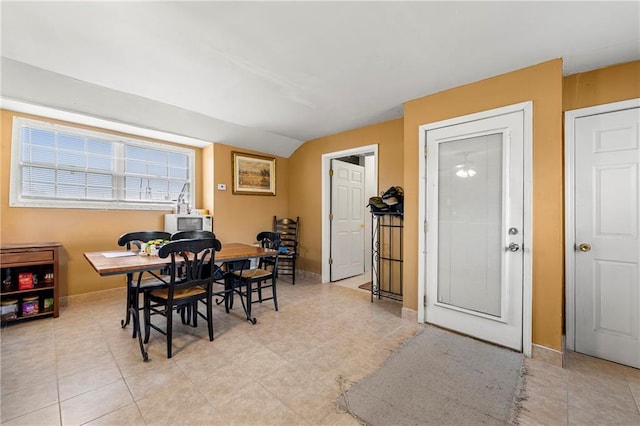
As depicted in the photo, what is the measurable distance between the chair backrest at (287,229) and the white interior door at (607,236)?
392cm

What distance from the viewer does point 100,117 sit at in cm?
324

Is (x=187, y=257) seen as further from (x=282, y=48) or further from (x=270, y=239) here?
(x=282, y=48)

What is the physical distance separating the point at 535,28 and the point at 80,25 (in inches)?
127

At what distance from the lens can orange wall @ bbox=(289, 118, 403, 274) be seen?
3.77 meters

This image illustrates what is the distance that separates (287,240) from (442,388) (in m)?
3.72

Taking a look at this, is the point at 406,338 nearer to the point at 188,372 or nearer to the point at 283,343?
the point at 283,343

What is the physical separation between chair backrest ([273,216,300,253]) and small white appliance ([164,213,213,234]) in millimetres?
1373

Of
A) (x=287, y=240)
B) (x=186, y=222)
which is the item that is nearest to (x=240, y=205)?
(x=186, y=222)

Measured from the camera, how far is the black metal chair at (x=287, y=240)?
16.1 ft

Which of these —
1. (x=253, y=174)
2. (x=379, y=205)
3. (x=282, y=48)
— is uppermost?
(x=282, y=48)

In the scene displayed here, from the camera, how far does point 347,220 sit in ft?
16.3

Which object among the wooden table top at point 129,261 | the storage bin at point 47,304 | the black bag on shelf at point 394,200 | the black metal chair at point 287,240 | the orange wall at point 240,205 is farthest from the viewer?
the black metal chair at point 287,240

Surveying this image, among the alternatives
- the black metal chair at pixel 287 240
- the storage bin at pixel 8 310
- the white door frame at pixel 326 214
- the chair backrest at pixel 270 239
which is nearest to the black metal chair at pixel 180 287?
the chair backrest at pixel 270 239

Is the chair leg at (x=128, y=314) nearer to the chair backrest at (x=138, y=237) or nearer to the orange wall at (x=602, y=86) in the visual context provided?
the chair backrest at (x=138, y=237)
